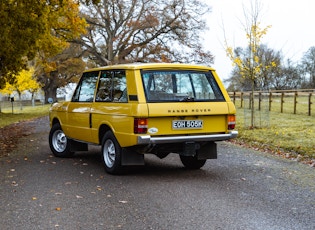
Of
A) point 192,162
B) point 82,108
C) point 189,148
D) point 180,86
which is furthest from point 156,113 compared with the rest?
point 82,108

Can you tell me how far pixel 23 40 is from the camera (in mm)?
14359

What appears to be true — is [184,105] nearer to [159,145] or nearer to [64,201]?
[159,145]

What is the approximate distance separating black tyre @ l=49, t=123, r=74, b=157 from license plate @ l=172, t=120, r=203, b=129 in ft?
11.4

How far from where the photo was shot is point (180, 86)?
7.78 m

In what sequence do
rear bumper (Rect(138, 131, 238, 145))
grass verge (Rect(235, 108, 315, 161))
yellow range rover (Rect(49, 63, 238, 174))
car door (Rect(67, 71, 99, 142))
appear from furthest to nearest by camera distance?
1. grass verge (Rect(235, 108, 315, 161))
2. car door (Rect(67, 71, 99, 142))
3. yellow range rover (Rect(49, 63, 238, 174))
4. rear bumper (Rect(138, 131, 238, 145))

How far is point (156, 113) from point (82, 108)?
7.63 ft

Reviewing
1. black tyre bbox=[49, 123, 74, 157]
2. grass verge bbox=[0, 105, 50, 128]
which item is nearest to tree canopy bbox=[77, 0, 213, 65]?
grass verge bbox=[0, 105, 50, 128]

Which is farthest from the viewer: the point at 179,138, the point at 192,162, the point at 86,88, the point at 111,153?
the point at 86,88

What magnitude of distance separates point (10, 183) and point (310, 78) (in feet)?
185

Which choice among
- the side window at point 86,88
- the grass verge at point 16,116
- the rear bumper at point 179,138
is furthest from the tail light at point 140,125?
the grass verge at point 16,116

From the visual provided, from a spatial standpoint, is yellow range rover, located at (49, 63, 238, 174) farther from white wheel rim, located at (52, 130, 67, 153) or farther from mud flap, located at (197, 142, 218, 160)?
white wheel rim, located at (52, 130, 67, 153)

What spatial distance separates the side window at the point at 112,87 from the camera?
764cm

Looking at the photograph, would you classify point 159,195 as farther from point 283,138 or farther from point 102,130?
point 283,138

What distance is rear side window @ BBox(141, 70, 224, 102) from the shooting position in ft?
24.2
